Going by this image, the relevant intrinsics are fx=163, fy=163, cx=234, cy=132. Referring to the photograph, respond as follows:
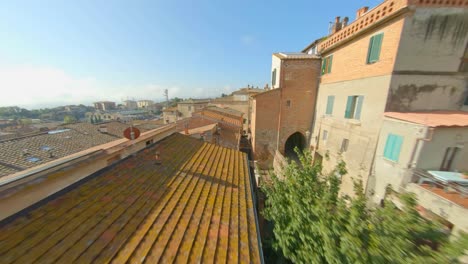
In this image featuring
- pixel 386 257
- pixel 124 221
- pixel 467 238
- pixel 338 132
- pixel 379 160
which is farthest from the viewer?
pixel 338 132

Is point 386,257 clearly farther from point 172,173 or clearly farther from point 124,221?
point 172,173

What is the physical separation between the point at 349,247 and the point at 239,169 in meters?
4.71

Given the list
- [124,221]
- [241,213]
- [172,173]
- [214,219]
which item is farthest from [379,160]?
[124,221]

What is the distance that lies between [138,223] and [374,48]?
12.4 meters

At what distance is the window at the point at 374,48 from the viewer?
27.3ft

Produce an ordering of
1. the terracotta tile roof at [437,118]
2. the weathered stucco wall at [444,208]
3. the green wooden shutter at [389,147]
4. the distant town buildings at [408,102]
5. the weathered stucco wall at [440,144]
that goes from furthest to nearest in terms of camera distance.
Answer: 1. the green wooden shutter at [389,147]
2. the weathered stucco wall at [440,144]
3. the distant town buildings at [408,102]
4. the terracotta tile roof at [437,118]
5. the weathered stucco wall at [444,208]

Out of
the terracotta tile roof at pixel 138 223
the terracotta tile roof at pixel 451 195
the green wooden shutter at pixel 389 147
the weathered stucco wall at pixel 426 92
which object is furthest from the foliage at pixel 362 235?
the weathered stucco wall at pixel 426 92

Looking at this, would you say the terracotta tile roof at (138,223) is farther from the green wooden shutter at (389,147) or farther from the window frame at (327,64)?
the window frame at (327,64)

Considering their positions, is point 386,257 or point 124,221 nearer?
point 386,257

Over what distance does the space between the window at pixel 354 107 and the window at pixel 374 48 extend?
2.00 m

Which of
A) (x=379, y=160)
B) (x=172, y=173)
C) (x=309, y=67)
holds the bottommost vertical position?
(x=379, y=160)

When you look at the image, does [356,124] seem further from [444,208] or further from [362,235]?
[362,235]

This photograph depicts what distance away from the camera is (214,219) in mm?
3533

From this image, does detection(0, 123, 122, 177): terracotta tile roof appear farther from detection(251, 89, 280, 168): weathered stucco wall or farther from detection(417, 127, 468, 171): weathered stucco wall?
detection(417, 127, 468, 171): weathered stucco wall
